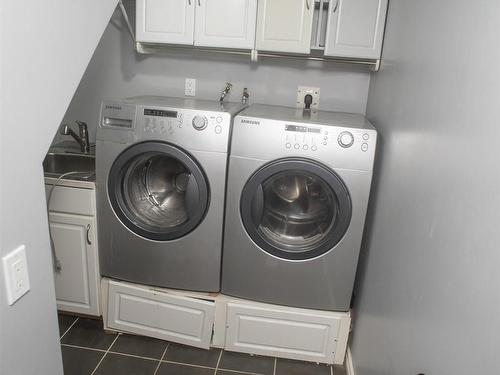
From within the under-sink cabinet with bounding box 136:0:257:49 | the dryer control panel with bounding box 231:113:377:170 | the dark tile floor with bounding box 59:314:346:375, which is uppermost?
the under-sink cabinet with bounding box 136:0:257:49

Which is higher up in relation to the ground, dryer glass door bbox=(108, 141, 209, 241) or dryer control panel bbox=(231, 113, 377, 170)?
dryer control panel bbox=(231, 113, 377, 170)

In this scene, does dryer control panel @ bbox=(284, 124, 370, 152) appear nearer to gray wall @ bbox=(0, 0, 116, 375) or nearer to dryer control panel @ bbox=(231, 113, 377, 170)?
dryer control panel @ bbox=(231, 113, 377, 170)

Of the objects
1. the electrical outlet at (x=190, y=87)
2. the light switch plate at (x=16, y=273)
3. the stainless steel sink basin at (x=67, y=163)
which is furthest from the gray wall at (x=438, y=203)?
the stainless steel sink basin at (x=67, y=163)

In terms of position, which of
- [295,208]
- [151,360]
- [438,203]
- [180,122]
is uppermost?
[180,122]

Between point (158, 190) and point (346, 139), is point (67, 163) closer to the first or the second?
point (158, 190)

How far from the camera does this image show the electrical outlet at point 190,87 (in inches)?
98.7

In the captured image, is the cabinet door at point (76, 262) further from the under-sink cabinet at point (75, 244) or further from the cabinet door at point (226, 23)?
the cabinet door at point (226, 23)

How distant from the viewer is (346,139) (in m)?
1.72

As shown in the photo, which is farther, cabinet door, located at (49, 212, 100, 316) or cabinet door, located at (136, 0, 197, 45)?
cabinet door, located at (136, 0, 197, 45)

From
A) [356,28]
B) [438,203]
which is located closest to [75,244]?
[438,203]

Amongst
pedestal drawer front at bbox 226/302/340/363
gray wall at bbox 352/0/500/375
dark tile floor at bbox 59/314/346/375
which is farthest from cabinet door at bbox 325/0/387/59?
dark tile floor at bbox 59/314/346/375

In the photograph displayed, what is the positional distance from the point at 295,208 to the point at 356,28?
3.32 ft

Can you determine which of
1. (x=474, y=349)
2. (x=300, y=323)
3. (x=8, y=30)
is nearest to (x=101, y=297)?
(x=300, y=323)

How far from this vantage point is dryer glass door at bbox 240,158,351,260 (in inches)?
68.8
